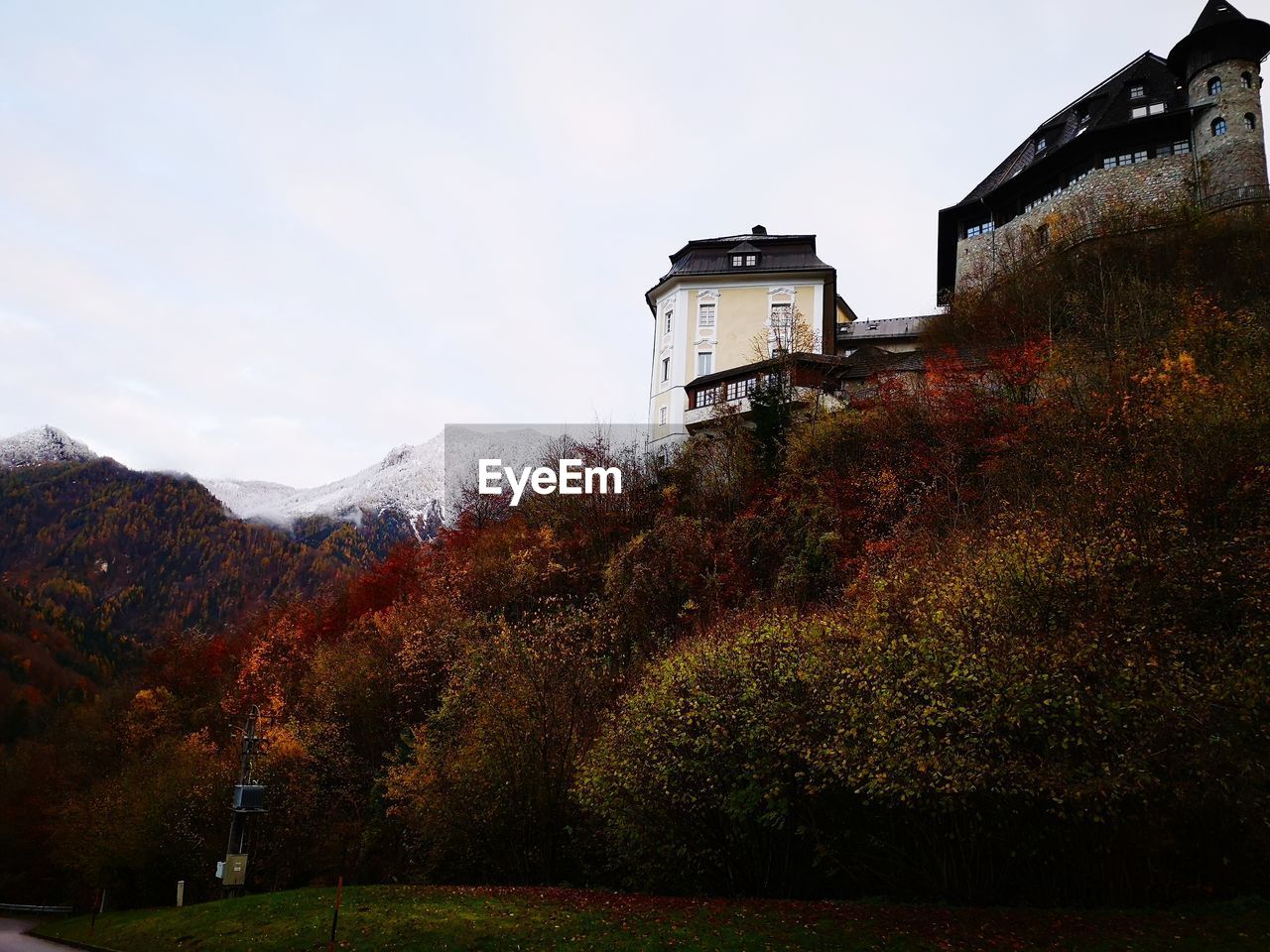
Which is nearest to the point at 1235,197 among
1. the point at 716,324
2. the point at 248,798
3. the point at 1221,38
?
the point at 1221,38

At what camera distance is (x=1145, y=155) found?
44062 millimetres

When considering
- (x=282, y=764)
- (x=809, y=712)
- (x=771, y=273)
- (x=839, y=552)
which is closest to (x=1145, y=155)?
(x=771, y=273)

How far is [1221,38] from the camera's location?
143ft

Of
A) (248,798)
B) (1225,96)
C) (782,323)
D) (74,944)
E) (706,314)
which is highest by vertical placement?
(1225,96)

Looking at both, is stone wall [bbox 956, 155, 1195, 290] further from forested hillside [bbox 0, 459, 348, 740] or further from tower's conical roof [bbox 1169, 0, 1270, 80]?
forested hillside [bbox 0, 459, 348, 740]

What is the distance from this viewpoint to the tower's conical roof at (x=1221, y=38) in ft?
141

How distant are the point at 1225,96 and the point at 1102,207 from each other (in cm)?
771

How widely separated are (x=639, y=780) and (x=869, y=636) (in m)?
6.18

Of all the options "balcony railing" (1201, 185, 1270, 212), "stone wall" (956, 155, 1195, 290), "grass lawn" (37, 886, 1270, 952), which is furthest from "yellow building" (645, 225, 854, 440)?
"grass lawn" (37, 886, 1270, 952)

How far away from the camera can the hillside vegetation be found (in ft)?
49.4

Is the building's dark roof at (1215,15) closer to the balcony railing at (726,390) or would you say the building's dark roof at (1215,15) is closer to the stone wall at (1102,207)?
the stone wall at (1102,207)

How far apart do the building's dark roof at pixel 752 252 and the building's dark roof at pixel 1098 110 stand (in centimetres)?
966

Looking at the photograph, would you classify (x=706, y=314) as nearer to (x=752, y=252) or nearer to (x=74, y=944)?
(x=752, y=252)

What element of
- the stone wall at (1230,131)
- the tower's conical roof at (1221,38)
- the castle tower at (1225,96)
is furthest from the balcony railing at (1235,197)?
the tower's conical roof at (1221,38)
